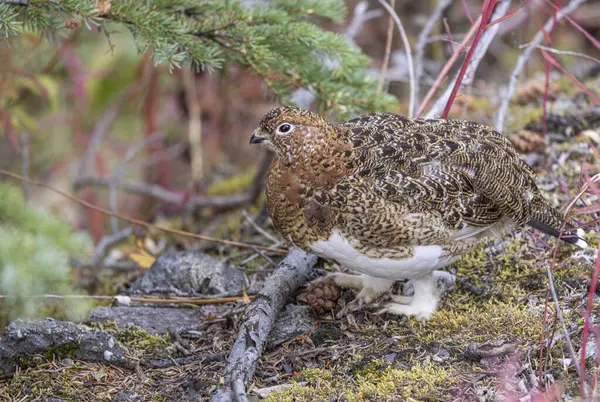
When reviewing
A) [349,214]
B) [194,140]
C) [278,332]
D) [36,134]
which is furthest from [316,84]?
[36,134]

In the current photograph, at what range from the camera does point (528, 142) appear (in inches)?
190

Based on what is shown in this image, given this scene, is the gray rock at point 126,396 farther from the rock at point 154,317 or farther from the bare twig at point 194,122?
the bare twig at point 194,122

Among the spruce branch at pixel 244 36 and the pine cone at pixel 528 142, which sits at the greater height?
the spruce branch at pixel 244 36

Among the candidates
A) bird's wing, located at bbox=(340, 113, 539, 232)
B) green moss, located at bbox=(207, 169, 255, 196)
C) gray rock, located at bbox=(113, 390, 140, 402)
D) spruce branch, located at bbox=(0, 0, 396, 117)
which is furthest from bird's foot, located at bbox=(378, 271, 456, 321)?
green moss, located at bbox=(207, 169, 255, 196)

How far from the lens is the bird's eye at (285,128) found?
10.8 ft

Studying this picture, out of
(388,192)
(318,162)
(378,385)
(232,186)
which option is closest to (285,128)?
(318,162)

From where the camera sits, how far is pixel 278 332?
11.3ft

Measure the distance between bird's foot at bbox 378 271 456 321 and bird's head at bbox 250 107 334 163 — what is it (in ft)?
3.06

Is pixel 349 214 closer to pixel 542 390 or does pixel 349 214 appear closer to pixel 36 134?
pixel 542 390

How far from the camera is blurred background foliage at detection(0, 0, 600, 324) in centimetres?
341

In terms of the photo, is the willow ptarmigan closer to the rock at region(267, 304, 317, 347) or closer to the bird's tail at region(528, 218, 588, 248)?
the bird's tail at region(528, 218, 588, 248)

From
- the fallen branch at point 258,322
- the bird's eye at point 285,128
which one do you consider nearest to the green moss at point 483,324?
the fallen branch at point 258,322

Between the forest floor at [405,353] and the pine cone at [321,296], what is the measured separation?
64 mm

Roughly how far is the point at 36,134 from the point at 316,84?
4.34 metres
